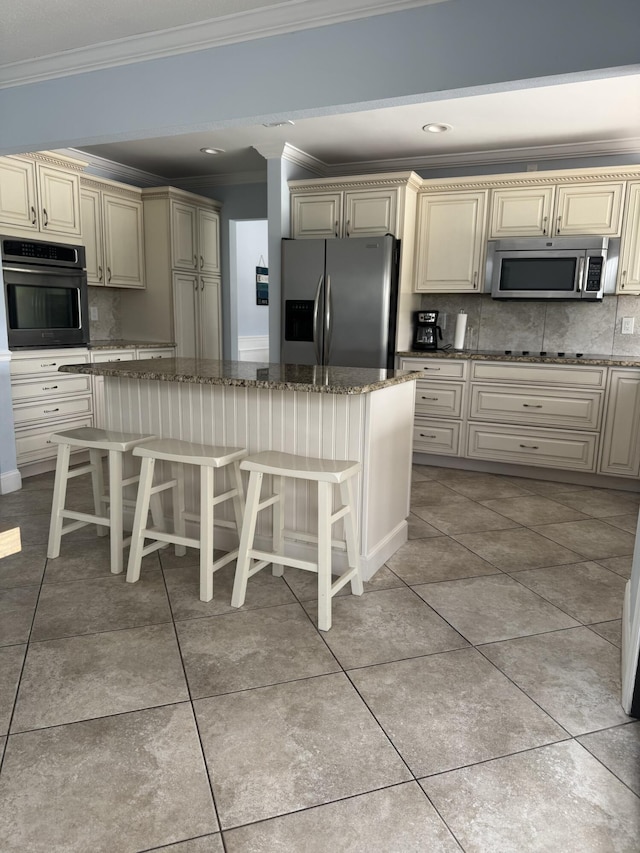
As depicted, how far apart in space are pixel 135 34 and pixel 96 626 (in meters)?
2.41

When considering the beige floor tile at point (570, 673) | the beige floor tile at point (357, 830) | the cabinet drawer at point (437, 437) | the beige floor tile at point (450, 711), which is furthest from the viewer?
the cabinet drawer at point (437, 437)

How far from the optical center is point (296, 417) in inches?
105

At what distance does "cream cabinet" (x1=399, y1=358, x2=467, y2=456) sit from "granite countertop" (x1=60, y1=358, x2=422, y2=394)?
1.76 m

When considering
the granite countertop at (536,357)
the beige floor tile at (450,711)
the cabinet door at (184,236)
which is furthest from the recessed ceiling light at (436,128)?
the beige floor tile at (450,711)

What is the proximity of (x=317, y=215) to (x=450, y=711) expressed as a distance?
12.7 ft

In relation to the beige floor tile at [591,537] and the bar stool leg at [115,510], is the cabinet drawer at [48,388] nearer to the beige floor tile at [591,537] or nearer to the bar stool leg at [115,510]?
the bar stool leg at [115,510]

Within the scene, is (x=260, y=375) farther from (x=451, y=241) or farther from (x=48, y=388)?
(x=451, y=241)

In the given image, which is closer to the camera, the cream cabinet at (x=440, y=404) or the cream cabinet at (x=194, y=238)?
the cream cabinet at (x=440, y=404)

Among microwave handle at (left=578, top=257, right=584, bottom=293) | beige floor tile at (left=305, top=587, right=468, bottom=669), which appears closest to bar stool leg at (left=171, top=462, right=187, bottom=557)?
beige floor tile at (left=305, top=587, right=468, bottom=669)

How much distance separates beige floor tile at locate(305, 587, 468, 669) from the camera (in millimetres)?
2088

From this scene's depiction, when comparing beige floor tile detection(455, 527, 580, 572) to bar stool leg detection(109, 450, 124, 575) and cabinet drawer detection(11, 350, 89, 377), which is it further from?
cabinet drawer detection(11, 350, 89, 377)

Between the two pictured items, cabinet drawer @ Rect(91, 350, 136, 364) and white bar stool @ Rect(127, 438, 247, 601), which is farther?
cabinet drawer @ Rect(91, 350, 136, 364)

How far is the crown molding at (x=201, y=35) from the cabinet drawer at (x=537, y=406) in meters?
2.81

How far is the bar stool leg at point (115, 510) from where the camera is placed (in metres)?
2.64
